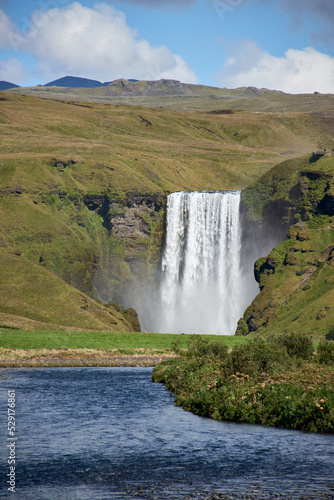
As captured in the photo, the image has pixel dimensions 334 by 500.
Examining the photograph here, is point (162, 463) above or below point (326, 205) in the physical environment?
below

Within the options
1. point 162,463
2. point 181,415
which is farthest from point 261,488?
point 181,415

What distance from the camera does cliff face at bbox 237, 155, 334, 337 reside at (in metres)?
106

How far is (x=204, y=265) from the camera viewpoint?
450 ft

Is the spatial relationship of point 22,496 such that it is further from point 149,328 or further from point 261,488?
point 149,328

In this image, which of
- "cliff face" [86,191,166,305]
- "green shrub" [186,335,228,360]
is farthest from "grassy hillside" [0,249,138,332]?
"green shrub" [186,335,228,360]

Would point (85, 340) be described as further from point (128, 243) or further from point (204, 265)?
point (128, 243)

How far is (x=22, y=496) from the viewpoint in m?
23.6

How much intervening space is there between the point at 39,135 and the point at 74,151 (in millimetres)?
25690

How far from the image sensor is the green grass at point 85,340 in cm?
8219

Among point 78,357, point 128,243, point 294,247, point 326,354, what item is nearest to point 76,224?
point 128,243

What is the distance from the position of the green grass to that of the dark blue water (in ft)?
121

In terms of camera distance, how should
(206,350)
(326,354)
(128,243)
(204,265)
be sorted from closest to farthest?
1. (326,354)
2. (206,350)
3. (204,265)
4. (128,243)

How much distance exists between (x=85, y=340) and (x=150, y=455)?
2302 inches

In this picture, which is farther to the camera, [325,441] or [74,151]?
[74,151]
